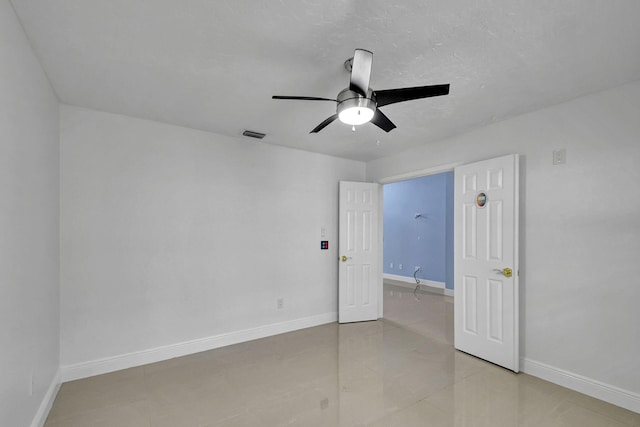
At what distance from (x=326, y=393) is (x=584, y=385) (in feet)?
7.39

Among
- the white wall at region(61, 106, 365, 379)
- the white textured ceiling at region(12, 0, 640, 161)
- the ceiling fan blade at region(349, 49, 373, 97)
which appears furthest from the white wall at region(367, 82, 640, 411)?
the white wall at region(61, 106, 365, 379)

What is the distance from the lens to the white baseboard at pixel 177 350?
288cm

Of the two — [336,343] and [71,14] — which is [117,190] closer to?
[71,14]

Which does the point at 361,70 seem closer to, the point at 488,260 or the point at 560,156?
the point at 560,156

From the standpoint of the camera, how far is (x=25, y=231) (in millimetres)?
1907

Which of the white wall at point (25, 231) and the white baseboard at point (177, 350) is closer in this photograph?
the white wall at point (25, 231)

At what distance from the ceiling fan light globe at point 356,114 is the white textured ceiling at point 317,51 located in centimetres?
36

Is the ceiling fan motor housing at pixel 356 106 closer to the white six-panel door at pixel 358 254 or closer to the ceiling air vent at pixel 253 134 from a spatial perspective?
the ceiling air vent at pixel 253 134

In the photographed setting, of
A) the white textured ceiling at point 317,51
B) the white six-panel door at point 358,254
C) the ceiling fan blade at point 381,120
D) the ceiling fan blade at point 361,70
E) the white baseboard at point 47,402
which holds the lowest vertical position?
the white baseboard at point 47,402

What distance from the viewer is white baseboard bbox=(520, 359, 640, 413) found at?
237cm

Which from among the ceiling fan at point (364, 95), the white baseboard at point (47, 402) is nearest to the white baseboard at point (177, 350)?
the white baseboard at point (47, 402)

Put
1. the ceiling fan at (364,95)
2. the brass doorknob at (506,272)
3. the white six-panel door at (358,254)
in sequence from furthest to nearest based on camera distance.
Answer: the white six-panel door at (358,254)
the brass doorknob at (506,272)
the ceiling fan at (364,95)

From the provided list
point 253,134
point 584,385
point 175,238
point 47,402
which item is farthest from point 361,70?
point 47,402

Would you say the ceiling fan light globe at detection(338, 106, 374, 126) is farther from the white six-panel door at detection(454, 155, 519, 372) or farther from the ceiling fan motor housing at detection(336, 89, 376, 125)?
the white six-panel door at detection(454, 155, 519, 372)
